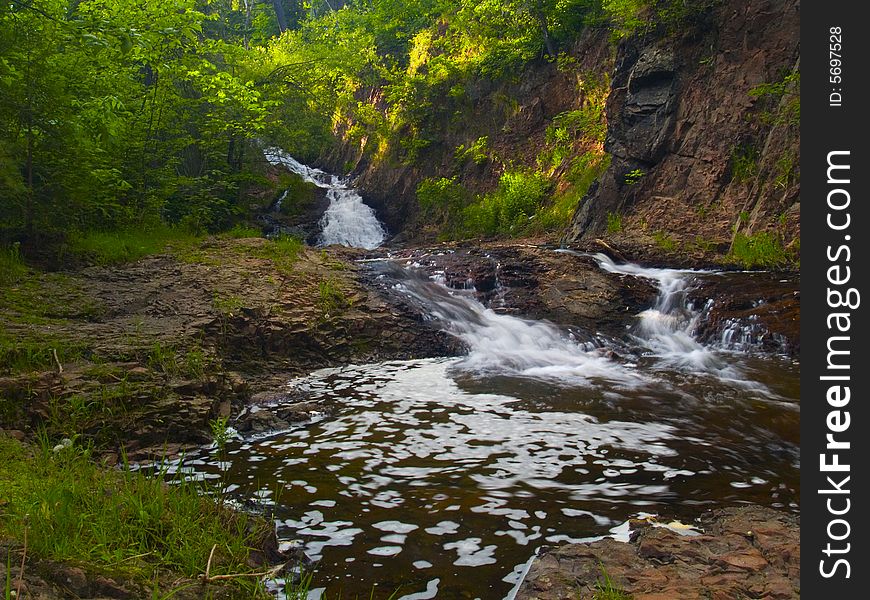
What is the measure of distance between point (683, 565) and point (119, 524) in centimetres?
292

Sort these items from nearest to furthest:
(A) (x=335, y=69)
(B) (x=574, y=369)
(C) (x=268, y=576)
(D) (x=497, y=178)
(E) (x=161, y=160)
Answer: (C) (x=268, y=576)
(B) (x=574, y=369)
(E) (x=161, y=160)
(A) (x=335, y=69)
(D) (x=497, y=178)

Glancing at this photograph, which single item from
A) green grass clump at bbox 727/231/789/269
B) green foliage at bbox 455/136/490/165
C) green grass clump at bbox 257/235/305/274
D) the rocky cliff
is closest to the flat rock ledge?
green grass clump at bbox 257/235/305/274

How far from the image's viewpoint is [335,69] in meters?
19.3

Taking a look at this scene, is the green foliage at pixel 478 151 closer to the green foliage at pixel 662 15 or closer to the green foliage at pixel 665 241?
the green foliage at pixel 662 15

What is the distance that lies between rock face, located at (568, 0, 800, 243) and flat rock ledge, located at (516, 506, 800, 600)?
10.5 metres

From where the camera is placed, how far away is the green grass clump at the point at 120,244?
10.0 m

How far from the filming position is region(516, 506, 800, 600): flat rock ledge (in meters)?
2.93

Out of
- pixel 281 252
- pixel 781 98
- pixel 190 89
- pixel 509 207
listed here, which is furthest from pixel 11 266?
pixel 781 98

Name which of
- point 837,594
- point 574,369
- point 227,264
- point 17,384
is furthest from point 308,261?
point 837,594

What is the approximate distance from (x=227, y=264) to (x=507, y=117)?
48.0 feet

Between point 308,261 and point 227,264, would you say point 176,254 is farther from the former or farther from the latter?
point 308,261

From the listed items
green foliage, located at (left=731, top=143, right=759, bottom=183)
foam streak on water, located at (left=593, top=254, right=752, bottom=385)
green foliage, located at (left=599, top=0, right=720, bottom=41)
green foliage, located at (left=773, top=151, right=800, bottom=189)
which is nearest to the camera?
foam streak on water, located at (left=593, top=254, right=752, bottom=385)

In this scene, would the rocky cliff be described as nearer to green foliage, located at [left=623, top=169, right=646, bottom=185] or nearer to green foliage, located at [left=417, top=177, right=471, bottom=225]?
green foliage, located at [left=623, top=169, right=646, bottom=185]

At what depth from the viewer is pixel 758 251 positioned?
12383 millimetres
